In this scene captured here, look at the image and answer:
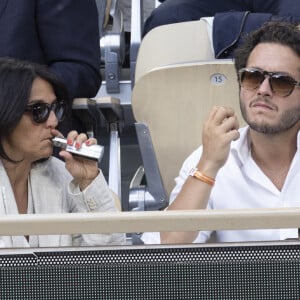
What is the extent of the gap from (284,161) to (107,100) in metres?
0.89

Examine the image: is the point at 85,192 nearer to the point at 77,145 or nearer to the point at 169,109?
the point at 77,145

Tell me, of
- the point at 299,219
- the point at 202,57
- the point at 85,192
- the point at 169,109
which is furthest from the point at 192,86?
the point at 299,219

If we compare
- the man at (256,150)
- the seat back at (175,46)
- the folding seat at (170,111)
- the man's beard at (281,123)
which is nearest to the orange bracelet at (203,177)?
the man at (256,150)

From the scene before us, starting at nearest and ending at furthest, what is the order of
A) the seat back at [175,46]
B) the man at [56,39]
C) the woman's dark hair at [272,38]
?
the woman's dark hair at [272,38]
the man at [56,39]
the seat back at [175,46]

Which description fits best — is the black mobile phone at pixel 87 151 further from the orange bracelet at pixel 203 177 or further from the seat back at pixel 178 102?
the seat back at pixel 178 102

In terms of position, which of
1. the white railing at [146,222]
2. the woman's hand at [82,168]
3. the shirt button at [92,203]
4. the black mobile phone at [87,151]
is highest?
the white railing at [146,222]

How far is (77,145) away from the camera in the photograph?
270 cm

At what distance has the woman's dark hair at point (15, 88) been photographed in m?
2.77

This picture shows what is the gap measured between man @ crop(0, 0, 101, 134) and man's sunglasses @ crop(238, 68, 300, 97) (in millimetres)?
931

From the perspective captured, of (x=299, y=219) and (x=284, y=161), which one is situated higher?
(x=299, y=219)

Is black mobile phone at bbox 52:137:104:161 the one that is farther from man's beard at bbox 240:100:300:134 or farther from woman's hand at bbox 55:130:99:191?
man's beard at bbox 240:100:300:134

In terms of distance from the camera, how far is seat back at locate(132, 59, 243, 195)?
3371 millimetres

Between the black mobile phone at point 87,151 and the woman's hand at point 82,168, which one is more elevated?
the black mobile phone at point 87,151

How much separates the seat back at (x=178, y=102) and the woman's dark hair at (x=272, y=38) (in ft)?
1.31
